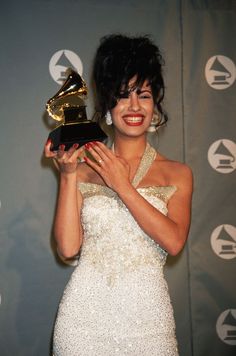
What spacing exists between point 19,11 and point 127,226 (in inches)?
56.4

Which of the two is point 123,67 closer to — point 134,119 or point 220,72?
point 134,119

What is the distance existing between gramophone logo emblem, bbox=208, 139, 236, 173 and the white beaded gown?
943 mm

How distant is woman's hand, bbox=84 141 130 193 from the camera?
146cm

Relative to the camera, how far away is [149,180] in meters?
1.67

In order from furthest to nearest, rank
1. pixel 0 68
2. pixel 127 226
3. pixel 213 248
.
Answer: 1. pixel 213 248
2. pixel 0 68
3. pixel 127 226

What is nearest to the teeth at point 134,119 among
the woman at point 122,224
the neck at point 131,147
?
the woman at point 122,224

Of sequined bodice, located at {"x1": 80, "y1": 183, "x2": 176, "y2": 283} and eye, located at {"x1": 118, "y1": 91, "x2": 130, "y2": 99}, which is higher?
eye, located at {"x1": 118, "y1": 91, "x2": 130, "y2": 99}

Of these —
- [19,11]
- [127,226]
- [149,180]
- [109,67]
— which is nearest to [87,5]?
[19,11]

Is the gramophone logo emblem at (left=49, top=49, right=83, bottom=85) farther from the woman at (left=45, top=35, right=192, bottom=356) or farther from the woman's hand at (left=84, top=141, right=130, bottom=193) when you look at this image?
the woman's hand at (left=84, top=141, right=130, bottom=193)

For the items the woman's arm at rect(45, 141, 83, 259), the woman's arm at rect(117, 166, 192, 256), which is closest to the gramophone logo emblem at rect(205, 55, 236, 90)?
the woman's arm at rect(117, 166, 192, 256)

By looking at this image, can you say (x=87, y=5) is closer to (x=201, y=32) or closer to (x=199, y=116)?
(x=201, y=32)

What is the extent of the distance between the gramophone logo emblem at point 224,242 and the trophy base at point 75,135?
1247mm

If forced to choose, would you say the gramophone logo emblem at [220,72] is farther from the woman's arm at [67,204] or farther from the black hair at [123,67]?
the woman's arm at [67,204]

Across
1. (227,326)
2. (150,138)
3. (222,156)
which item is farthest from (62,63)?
(227,326)
